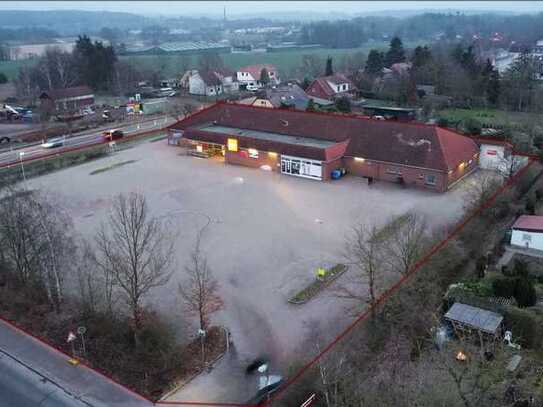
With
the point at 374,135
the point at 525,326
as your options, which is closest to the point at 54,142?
the point at 374,135

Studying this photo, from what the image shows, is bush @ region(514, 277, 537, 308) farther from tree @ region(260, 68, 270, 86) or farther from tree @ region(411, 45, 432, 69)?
tree @ region(260, 68, 270, 86)

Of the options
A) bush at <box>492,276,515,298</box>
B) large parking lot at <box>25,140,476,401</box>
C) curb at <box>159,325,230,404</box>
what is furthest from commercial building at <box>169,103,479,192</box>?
curb at <box>159,325,230,404</box>

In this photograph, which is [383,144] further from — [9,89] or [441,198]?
[9,89]

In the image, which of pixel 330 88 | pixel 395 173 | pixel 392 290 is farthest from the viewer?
pixel 330 88

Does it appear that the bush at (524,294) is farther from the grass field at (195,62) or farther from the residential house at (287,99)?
the grass field at (195,62)

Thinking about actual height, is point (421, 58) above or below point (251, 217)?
above

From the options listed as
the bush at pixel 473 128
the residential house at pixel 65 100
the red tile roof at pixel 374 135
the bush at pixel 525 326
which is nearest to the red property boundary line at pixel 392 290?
the red tile roof at pixel 374 135

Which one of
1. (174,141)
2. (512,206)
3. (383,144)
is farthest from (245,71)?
(512,206)

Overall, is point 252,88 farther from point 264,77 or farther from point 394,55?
point 394,55
